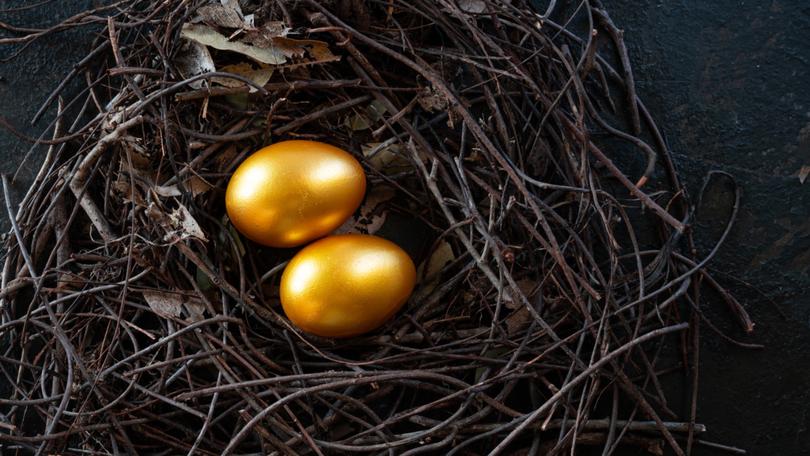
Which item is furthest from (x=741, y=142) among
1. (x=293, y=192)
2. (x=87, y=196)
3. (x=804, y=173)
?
(x=87, y=196)

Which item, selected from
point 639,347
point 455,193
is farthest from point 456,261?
point 639,347

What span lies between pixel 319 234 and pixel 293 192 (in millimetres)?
67

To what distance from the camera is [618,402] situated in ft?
2.88

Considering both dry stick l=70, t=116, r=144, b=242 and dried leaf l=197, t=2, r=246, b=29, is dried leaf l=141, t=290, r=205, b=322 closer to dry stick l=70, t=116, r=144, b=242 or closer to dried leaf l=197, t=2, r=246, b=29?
dry stick l=70, t=116, r=144, b=242

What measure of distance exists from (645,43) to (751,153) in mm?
185

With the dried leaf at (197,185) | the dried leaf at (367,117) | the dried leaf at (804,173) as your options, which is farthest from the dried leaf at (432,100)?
the dried leaf at (804,173)

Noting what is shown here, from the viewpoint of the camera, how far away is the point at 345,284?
81 cm

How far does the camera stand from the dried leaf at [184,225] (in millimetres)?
841

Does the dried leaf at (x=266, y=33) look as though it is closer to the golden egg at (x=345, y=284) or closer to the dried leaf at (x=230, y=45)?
the dried leaf at (x=230, y=45)

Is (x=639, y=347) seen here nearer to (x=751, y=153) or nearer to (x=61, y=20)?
(x=751, y=153)

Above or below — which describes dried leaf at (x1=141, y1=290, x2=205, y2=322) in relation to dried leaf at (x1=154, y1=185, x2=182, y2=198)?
below

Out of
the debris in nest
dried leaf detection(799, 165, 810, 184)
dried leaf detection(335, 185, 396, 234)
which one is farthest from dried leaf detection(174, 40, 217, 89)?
dried leaf detection(799, 165, 810, 184)

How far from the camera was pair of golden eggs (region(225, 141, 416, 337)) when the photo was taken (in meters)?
0.81

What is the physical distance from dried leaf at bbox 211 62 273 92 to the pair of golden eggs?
8cm
